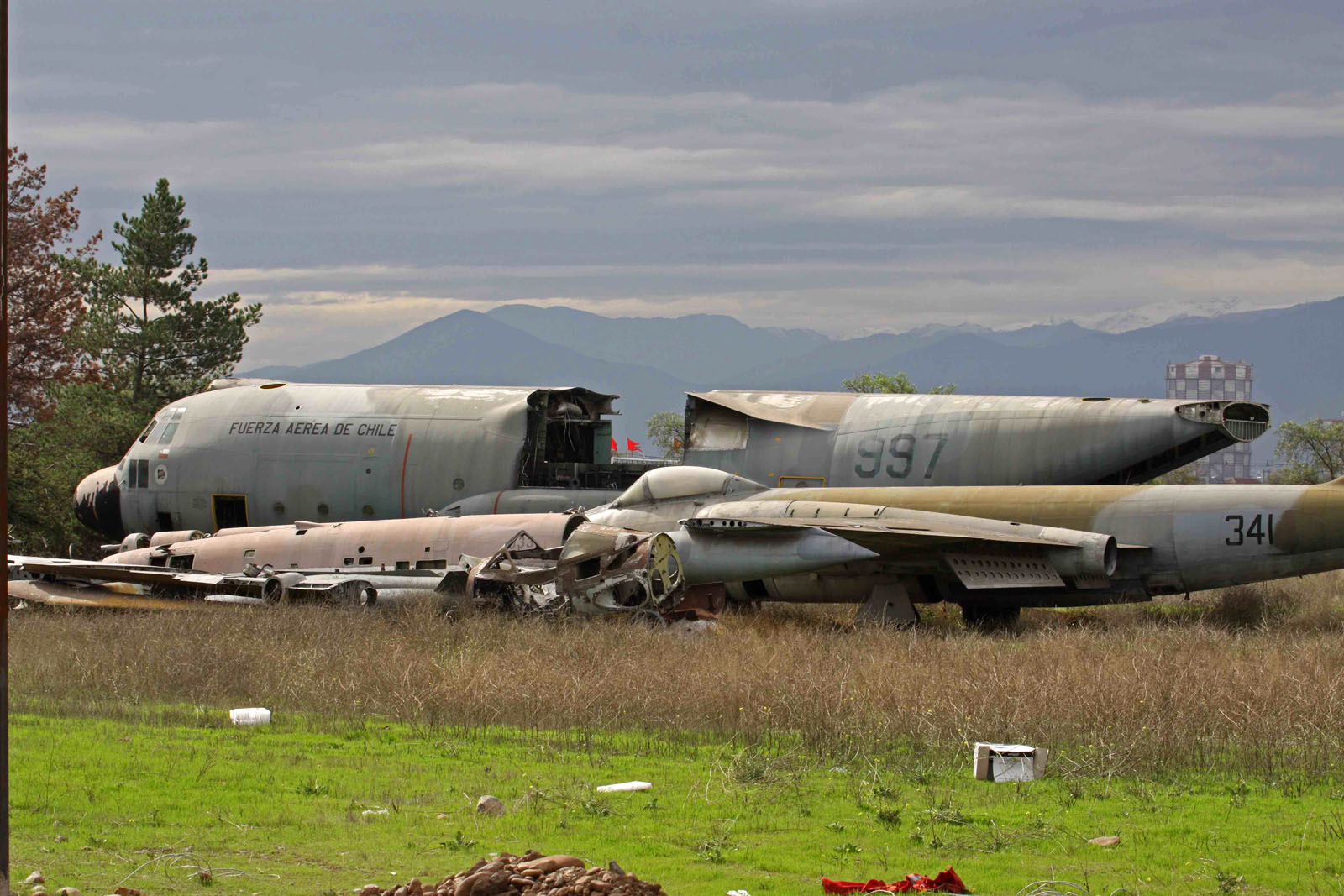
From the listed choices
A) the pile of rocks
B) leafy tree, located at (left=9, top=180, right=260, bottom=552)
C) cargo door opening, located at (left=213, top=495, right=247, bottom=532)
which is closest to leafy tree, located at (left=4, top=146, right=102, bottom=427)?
leafy tree, located at (left=9, top=180, right=260, bottom=552)

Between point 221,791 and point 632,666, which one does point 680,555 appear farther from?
point 221,791

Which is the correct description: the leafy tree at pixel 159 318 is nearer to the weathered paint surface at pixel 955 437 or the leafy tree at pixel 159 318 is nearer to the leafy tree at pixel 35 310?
the leafy tree at pixel 35 310

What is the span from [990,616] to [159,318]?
38386mm

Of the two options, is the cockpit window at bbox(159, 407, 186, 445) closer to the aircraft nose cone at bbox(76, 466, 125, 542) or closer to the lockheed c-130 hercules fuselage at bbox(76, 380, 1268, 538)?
the lockheed c-130 hercules fuselage at bbox(76, 380, 1268, 538)

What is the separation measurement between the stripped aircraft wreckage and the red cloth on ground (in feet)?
42.1

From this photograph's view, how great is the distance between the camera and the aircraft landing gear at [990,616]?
22.9m

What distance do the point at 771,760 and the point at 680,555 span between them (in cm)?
Result: 1094

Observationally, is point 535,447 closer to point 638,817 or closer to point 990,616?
point 990,616

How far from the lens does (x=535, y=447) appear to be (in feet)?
96.2

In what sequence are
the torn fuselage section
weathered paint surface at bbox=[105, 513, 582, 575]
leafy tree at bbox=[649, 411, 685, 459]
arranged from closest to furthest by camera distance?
the torn fuselage section, weathered paint surface at bbox=[105, 513, 582, 575], leafy tree at bbox=[649, 411, 685, 459]

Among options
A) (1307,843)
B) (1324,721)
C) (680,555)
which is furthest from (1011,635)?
(1307,843)

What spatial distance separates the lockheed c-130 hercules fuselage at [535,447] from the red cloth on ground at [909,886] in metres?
18.4

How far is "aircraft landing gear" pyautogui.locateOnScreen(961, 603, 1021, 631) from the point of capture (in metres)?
22.9

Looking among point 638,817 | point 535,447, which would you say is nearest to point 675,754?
point 638,817
